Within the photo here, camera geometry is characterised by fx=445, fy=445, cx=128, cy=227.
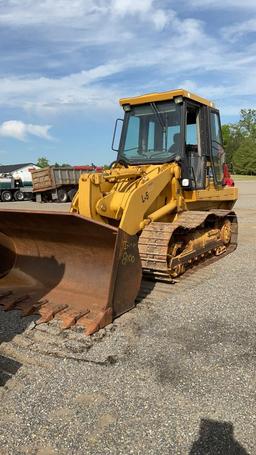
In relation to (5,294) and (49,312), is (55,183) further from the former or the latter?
(49,312)

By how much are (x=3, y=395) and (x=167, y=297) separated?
2.84 m

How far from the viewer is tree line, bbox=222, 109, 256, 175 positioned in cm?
7588

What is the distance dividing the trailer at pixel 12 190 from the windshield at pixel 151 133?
70.1 ft

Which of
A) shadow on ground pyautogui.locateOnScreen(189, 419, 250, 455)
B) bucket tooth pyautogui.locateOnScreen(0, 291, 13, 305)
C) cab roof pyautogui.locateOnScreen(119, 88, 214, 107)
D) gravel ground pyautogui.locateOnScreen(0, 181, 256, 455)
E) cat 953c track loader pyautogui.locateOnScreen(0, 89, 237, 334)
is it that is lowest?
shadow on ground pyautogui.locateOnScreen(189, 419, 250, 455)

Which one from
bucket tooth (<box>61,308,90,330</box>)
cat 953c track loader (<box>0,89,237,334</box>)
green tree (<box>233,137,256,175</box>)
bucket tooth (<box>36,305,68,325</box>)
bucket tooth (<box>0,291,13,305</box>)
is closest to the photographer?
bucket tooth (<box>61,308,90,330</box>)

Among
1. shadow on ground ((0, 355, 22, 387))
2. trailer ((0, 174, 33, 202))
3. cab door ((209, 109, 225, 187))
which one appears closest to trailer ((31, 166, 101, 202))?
trailer ((0, 174, 33, 202))

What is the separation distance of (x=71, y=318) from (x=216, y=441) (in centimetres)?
224

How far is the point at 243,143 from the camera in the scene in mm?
81500

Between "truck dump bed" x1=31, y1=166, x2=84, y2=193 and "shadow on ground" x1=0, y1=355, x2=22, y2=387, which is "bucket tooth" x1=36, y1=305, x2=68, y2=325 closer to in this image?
"shadow on ground" x1=0, y1=355, x2=22, y2=387

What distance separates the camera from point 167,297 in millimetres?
5828

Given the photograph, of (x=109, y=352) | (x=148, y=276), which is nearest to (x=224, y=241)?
(x=148, y=276)

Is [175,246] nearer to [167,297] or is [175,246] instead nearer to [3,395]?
[167,297]

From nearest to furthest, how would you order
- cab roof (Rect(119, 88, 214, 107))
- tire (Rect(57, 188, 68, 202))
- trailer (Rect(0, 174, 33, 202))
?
1. cab roof (Rect(119, 88, 214, 107))
2. tire (Rect(57, 188, 68, 202))
3. trailer (Rect(0, 174, 33, 202))

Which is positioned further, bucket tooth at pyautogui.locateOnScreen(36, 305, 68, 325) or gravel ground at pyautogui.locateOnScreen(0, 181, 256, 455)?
bucket tooth at pyautogui.locateOnScreen(36, 305, 68, 325)
